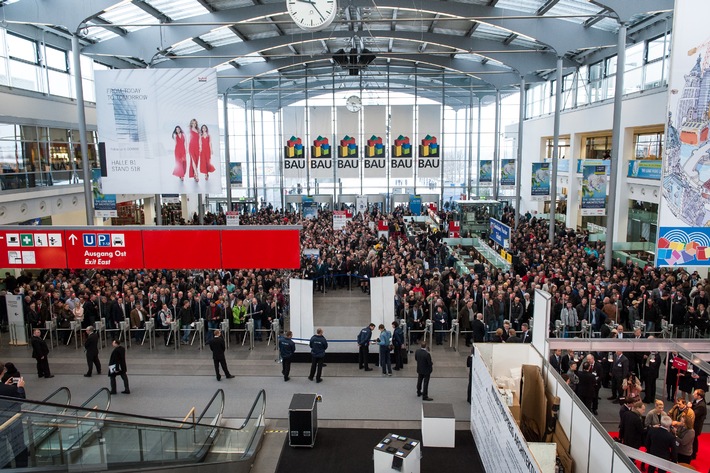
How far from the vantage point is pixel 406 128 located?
33.8m

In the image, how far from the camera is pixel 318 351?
11391 millimetres

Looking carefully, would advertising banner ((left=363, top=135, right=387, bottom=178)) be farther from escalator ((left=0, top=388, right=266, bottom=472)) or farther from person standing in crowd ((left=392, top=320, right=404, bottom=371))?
escalator ((left=0, top=388, right=266, bottom=472))

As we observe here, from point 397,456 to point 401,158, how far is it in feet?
88.1

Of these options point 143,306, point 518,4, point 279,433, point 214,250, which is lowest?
point 279,433

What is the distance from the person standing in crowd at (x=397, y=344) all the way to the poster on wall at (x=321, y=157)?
871 inches

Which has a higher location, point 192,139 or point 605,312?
point 192,139

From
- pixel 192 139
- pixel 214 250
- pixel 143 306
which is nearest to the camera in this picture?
pixel 214 250

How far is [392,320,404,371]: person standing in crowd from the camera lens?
39.3 ft

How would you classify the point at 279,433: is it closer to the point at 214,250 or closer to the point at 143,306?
the point at 214,250

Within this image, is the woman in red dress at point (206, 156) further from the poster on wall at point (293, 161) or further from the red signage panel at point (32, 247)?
the poster on wall at point (293, 161)

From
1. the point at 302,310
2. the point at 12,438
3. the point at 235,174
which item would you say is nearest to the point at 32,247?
the point at 302,310

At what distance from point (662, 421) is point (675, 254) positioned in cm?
275

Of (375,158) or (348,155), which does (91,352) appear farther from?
(375,158)

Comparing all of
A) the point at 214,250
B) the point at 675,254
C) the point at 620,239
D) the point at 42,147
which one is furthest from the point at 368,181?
the point at 675,254
